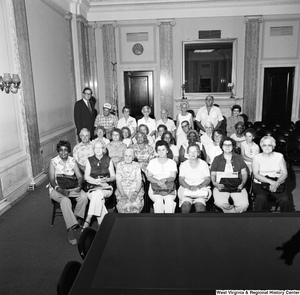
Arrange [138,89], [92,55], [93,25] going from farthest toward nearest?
[138,89], [92,55], [93,25]

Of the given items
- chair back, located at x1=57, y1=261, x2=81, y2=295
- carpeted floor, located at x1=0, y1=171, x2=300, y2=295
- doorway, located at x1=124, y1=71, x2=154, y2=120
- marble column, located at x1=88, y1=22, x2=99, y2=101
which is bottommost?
carpeted floor, located at x1=0, y1=171, x2=300, y2=295

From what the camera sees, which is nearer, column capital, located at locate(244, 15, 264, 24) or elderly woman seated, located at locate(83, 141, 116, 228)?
elderly woman seated, located at locate(83, 141, 116, 228)

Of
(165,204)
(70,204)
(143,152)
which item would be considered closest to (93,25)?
(143,152)

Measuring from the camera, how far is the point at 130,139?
19.8ft

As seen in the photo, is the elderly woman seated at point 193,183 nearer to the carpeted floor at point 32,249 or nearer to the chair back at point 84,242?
the carpeted floor at point 32,249

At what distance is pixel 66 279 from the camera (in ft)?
5.93

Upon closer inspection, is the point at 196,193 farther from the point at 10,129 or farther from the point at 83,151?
the point at 10,129

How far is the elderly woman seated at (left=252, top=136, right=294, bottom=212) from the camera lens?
13.0 feet

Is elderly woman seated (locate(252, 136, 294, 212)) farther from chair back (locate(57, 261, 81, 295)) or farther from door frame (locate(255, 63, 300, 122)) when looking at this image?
door frame (locate(255, 63, 300, 122))

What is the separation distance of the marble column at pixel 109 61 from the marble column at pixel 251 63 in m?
4.45

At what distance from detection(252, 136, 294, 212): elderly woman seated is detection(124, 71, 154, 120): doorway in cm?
703

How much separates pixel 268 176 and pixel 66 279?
3.15 m

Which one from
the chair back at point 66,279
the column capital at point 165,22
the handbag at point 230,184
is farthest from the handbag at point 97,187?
the column capital at point 165,22

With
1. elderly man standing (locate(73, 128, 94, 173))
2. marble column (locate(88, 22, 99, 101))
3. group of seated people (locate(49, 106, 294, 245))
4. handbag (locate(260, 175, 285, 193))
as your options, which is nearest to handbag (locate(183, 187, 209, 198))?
group of seated people (locate(49, 106, 294, 245))
